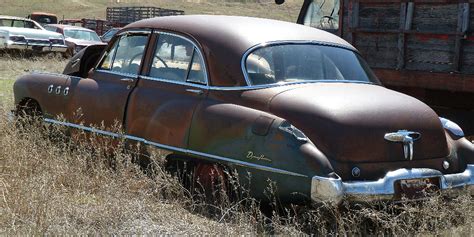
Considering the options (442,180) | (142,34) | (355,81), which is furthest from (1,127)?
(442,180)

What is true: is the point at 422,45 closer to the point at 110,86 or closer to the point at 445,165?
the point at 445,165

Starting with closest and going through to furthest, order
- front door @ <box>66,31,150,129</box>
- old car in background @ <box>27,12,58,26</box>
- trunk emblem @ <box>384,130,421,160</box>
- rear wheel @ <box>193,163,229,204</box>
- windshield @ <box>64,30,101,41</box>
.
Answer: trunk emblem @ <box>384,130,421,160</box>
rear wheel @ <box>193,163,229,204</box>
front door @ <box>66,31,150,129</box>
windshield @ <box>64,30,101,41</box>
old car in background @ <box>27,12,58,26</box>

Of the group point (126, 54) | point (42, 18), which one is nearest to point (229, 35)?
point (126, 54)

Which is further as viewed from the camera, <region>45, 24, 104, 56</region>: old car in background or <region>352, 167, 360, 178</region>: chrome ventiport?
<region>45, 24, 104, 56</region>: old car in background

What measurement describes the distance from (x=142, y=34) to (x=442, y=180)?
9.37ft

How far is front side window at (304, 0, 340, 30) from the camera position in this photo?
9.48m

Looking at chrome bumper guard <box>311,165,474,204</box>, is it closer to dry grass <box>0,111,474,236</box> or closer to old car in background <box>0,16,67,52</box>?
dry grass <box>0,111,474,236</box>

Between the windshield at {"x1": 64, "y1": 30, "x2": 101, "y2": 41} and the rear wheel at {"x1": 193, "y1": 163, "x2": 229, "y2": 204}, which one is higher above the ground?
the rear wheel at {"x1": 193, "y1": 163, "x2": 229, "y2": 204}

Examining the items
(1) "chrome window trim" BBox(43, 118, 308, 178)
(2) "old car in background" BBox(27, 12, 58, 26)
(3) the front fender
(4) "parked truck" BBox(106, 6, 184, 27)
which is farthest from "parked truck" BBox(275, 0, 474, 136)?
(2) "old car in background" BBox(27, 12, 58, 26)

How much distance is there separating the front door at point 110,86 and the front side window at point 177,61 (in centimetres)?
22

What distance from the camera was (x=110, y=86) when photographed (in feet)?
19.4

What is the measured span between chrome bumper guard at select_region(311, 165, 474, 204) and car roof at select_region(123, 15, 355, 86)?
111 cm

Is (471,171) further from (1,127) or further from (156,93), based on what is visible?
(1,127)

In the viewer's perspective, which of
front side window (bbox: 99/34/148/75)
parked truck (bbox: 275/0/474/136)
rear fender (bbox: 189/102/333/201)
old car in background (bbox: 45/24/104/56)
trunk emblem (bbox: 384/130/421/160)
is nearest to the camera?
rear fender (bbox: 189/102/333/201)
